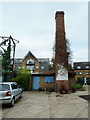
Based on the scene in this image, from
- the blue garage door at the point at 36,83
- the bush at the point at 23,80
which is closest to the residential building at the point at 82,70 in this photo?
the blue garage door at the point at 36,83

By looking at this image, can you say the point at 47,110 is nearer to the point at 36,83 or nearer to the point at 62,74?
the point at 62,74

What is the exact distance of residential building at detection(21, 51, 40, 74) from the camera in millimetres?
38594

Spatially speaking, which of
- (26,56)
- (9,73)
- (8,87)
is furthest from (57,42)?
(26,56)

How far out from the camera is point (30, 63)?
126 feet

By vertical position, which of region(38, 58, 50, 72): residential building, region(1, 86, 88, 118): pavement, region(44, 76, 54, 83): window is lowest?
region(1, 86, 88, 118): pavement

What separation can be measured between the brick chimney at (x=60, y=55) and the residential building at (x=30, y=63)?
23.8 metres

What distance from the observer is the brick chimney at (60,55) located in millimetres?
14445

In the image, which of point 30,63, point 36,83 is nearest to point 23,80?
point 36,83

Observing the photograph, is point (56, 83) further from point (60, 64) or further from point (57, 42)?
point (57, 42)

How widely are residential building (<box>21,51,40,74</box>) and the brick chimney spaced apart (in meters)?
23.8

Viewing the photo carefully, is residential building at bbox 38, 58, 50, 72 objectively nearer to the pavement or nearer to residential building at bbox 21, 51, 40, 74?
residential building at bbox 21, 51, 40, 74

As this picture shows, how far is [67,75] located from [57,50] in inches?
138

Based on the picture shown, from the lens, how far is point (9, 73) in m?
17.0

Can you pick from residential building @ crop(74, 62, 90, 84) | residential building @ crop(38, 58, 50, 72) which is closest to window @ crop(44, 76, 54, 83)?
residential building @ crop(38, 58, 50, 72)
